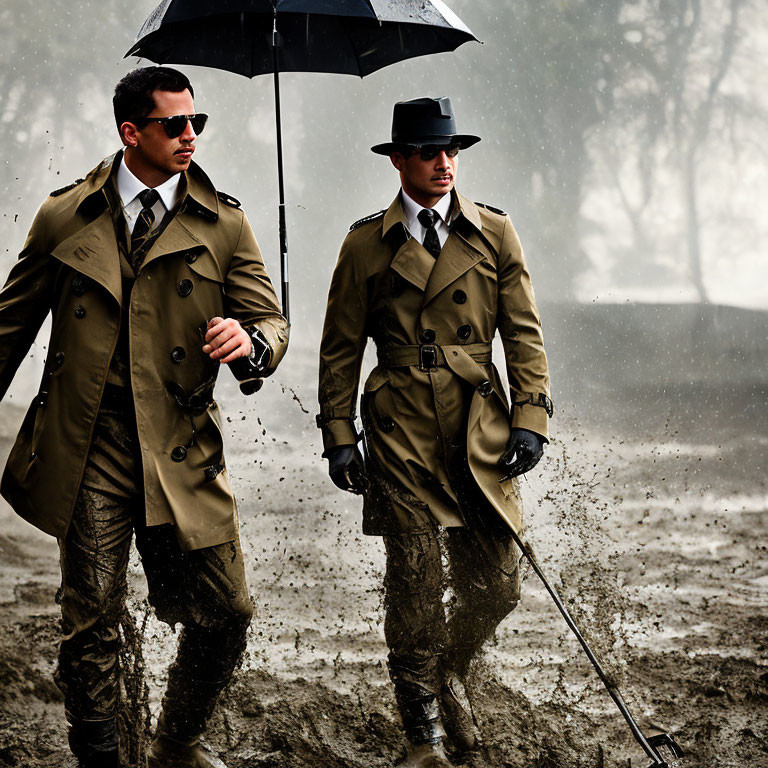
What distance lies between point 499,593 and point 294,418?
9.09m

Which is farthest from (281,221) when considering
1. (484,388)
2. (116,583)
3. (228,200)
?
(116,583)

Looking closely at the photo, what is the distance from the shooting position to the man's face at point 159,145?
3840mm

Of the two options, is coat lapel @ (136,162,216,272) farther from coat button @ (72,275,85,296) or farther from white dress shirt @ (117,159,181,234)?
coat button @ (72,275,85,296)

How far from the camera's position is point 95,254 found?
12.3 feet

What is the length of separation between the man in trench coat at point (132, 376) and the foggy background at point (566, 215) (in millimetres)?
4248

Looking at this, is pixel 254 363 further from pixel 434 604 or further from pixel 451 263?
pixel 434 604

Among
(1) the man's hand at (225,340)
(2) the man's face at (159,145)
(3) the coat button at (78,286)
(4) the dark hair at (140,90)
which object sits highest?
(4) the dark hair at (140,90)

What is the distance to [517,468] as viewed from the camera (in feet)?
14.2

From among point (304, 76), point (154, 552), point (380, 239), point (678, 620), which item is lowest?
point (678, 620)

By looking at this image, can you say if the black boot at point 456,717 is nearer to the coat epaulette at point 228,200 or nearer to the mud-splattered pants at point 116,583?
the mud-splattered pants at point 116,583

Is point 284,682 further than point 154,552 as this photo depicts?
Yes

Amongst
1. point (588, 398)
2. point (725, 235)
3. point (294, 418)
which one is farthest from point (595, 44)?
point (294, 418)

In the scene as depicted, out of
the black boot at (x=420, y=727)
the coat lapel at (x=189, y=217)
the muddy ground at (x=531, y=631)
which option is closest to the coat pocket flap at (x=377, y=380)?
the coat lapel at (x=189, y=217)

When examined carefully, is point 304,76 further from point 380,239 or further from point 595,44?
point 380,239
